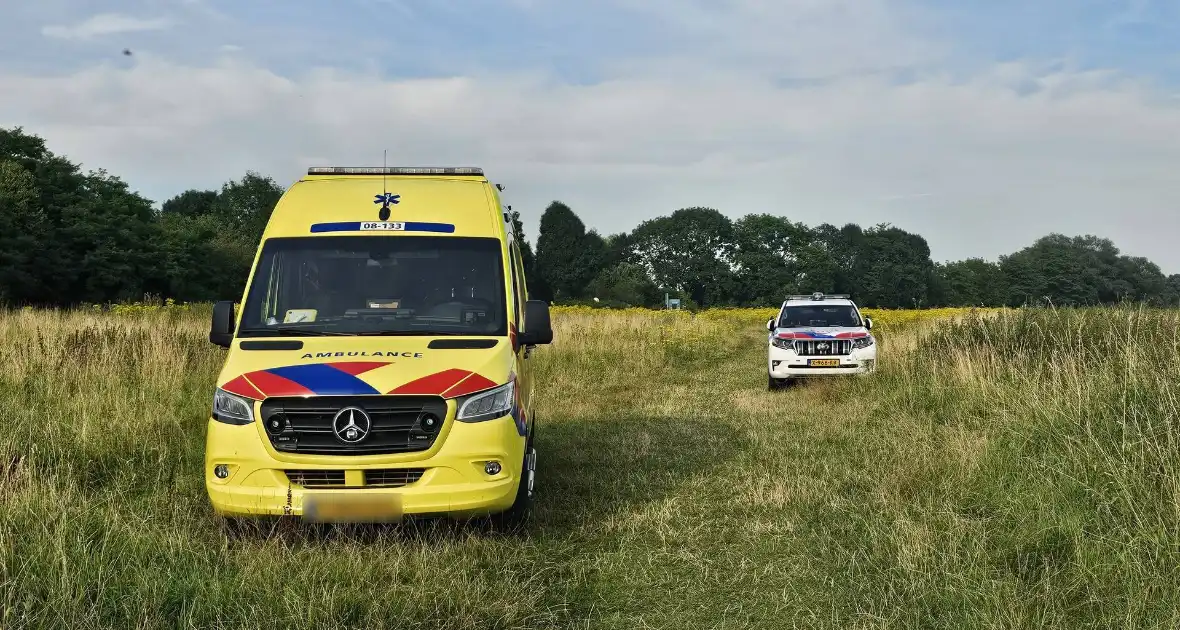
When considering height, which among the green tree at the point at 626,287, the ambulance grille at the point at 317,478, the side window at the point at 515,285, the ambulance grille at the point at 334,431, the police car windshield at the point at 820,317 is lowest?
the ambulance grille at the point at 317,478

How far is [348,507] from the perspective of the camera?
4.96 metres

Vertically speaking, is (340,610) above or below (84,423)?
below

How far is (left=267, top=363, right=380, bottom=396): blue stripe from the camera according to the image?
502 cm

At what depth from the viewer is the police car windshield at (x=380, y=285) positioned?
609 cm

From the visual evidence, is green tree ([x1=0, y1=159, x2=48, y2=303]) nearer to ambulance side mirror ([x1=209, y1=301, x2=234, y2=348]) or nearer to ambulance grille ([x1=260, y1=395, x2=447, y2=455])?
ambulance side mirror ([x1=209, y1=301, x2=234, y2=348])

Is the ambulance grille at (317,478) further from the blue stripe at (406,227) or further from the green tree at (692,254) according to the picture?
the green tree at (692,254)

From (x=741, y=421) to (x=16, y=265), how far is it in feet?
155

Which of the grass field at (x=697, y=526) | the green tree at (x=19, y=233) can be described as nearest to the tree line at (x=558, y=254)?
the green tree at (x=19, y=233)

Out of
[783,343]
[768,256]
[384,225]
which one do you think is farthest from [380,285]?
[768,256]

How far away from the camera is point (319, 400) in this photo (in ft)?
16.5

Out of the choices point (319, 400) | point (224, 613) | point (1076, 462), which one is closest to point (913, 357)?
point (1076, 462)

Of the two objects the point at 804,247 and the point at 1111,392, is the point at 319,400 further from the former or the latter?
the point at 804,247

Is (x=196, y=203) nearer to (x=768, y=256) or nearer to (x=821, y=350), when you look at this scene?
(x=768, y=256)

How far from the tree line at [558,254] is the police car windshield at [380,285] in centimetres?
3037
